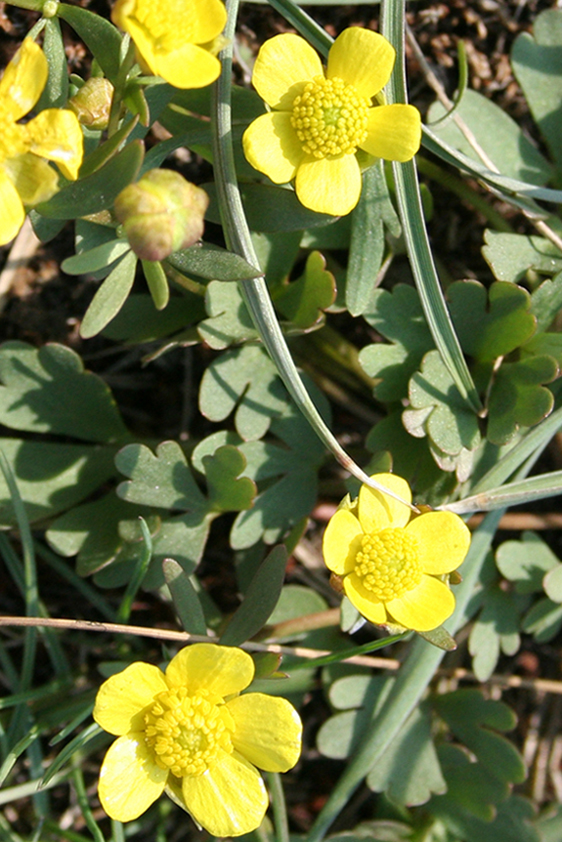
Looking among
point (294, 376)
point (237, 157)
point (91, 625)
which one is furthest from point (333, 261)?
point (91, 625)

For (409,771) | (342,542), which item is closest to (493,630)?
(409,771)

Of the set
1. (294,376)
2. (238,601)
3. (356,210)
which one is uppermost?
(356,210)

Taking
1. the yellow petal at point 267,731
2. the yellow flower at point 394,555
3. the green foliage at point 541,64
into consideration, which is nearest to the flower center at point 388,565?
the yellow flower at point 394,555

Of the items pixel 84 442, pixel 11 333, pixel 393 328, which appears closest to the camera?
pixel 393 328

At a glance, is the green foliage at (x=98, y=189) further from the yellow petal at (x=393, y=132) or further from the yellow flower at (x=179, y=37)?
the yellow petal at (x=393, y=132)

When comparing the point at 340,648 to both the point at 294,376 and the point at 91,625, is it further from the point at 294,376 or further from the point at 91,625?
the point at 294,376
